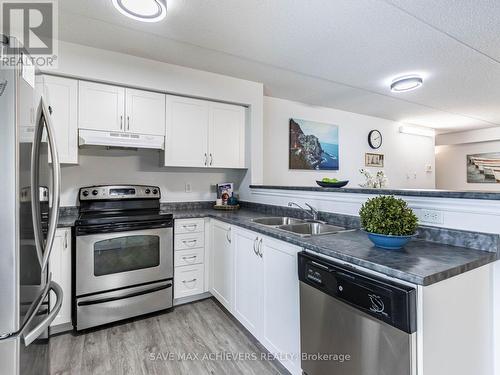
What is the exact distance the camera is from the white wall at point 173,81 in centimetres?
231

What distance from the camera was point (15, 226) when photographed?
894mm

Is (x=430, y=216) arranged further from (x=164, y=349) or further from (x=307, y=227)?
(x=164, y=349)

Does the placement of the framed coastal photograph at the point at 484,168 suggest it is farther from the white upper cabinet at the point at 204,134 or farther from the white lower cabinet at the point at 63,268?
the white lower cabinet at the point at 63,268

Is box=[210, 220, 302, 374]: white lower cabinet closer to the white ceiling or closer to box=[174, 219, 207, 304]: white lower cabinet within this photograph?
box=[174, 219, 207, 304]: white lower cabinet

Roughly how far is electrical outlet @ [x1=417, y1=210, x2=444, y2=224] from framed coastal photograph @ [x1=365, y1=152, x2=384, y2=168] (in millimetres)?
3469

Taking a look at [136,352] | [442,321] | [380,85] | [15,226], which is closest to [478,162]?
[380,85]

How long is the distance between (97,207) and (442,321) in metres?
2.69

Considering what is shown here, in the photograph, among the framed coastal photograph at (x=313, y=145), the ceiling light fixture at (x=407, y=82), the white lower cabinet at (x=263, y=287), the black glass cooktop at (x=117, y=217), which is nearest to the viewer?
the white lower cabinet at (x=263, y=287)

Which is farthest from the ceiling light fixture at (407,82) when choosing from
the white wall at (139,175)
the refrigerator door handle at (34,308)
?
the refrigerator door handle at (34,308)

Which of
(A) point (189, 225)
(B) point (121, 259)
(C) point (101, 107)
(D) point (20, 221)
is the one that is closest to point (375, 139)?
(A) point (189, 225)

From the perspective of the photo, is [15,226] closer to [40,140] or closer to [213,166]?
[40,140]

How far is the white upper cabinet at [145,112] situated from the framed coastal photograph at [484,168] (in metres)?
6.96

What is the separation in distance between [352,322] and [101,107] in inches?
101

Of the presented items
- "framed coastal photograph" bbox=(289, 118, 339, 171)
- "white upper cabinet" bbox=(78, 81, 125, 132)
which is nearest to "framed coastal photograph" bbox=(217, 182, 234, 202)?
"framed coastal photograph" bbox=(289, 118, 339, 171)
